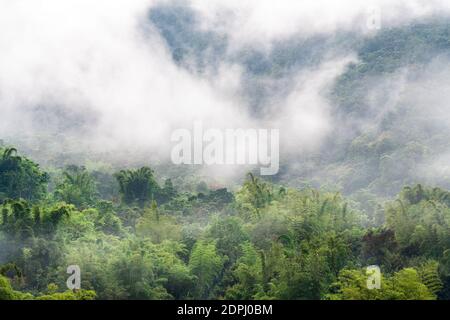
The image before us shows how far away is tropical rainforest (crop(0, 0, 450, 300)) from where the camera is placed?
2317 centimetres

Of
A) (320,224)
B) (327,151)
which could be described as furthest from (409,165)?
(320,224)

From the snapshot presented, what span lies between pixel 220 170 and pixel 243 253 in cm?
5236

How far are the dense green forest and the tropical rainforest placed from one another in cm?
7

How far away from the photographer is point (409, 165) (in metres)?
65.9

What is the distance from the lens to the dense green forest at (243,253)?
70.9 feet

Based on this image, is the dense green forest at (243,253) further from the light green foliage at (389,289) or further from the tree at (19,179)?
the tree at (19,179)

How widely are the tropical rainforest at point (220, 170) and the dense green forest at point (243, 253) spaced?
0.07 metres

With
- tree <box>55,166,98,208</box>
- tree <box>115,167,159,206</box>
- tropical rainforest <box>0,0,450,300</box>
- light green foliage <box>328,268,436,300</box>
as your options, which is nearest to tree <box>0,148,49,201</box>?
tropical rainforest <box>0,0,450,300</box>

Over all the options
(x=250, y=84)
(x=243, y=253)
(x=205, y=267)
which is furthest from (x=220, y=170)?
(x=205, y=267)

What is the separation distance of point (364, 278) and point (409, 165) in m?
48.3

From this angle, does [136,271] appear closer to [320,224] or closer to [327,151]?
[320,224]

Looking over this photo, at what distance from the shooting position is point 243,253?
88.9ft

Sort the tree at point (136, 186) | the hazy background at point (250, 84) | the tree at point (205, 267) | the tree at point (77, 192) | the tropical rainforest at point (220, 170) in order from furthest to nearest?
1. the hazy background at point (250, 84)
2. the tree at point (136, 186)
3. the tree at point (77, 192)
4. the tree at point (205, 267)
5. the tropical rainforest at point (220, 170)

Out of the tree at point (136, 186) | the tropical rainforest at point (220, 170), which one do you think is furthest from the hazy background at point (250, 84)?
the tree at point (136, 186)
